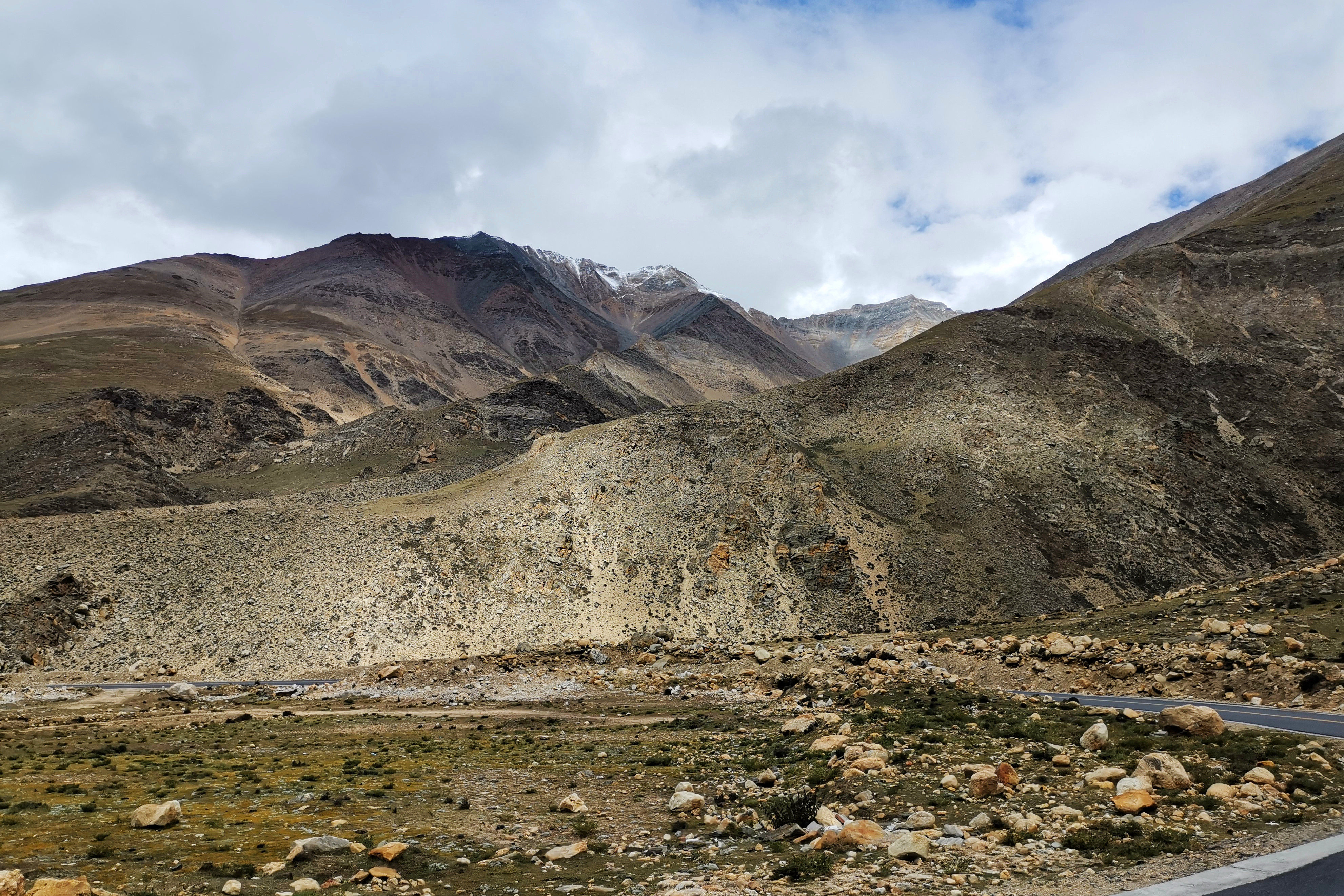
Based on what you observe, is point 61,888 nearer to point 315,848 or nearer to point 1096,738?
point 315,848

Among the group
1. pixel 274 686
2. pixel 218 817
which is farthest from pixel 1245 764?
pixel 274 686

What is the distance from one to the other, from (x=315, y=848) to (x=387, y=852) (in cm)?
186

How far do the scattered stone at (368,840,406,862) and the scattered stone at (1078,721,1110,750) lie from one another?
17.5m

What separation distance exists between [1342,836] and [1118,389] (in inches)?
3618

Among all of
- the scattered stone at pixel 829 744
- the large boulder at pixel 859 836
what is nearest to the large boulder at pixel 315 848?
the large boulder at pixel 859 836

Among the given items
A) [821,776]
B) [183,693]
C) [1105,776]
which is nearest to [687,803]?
A: [821,776]

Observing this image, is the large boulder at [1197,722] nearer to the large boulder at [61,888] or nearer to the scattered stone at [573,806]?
the scattered stone at [573,806]

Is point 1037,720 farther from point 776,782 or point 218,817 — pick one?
point 218,817

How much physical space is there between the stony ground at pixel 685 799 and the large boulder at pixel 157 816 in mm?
412

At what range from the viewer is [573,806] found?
19906 mm

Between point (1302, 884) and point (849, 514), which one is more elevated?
point (849, 514)

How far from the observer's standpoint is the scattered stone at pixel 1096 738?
18688mm

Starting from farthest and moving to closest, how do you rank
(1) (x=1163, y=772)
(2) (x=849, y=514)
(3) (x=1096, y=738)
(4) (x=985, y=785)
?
1. (2) (x=849, y=514)
2. (3) (x=1096, y=738)
3. (4) (x=985, y=785)
4. (1) (x=1163, y=772)

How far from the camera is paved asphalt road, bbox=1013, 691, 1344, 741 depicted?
20.8 meters
